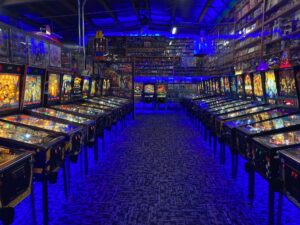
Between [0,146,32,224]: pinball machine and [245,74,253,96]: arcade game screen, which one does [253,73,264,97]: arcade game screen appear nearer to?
[245,74,253,96]: arcade game screen

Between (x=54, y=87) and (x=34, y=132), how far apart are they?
6.73ft

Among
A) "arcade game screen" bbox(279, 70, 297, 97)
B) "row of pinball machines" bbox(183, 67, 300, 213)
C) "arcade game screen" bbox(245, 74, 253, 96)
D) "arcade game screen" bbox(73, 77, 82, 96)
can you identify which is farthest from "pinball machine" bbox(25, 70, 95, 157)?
"arcade game screen" bbox(245, 74, 253, 96)

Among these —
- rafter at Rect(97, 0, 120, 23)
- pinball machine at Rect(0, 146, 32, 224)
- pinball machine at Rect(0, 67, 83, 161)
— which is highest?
rafter at Rect(97, 0, 120, 23)

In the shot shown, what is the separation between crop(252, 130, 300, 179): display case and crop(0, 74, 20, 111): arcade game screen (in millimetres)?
2589

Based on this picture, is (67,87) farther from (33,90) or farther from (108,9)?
(108,9)

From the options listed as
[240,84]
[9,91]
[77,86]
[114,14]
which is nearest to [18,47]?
[9,91]

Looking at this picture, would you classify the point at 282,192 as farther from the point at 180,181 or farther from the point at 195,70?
the point at 195,70

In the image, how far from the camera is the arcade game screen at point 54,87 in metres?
4.48

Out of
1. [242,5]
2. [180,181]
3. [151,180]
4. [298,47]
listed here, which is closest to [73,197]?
[151,180]

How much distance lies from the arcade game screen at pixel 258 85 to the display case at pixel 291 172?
318cm

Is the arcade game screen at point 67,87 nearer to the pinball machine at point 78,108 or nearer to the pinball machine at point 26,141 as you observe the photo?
the pinball machine at point 78,108

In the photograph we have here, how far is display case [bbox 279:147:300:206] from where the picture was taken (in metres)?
1.81

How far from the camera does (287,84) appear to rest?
3848mm

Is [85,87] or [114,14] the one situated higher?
[114,14]
